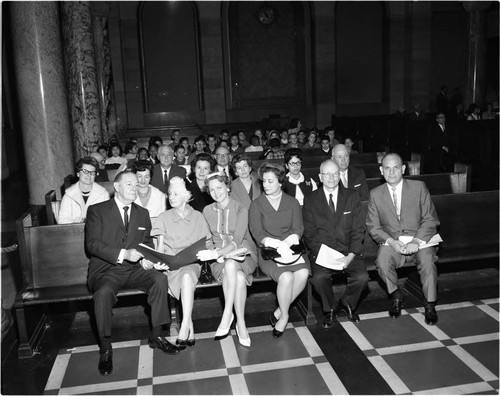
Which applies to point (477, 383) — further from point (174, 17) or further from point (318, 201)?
point (174, 17)

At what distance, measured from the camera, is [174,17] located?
15461 mm

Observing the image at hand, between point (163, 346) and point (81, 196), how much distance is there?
1776 mm

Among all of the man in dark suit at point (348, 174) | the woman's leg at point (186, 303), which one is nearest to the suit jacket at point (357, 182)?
the man in dark suit at point (348, 174)

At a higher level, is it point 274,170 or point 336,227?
point 274,170

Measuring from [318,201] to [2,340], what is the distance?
2992mm

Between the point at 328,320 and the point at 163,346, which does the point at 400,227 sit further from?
the point at 163,346

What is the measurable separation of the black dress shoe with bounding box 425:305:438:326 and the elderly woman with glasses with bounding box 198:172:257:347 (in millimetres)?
1592

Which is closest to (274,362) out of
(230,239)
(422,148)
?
(230,239)

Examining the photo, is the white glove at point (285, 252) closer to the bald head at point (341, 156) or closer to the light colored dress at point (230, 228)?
the light colored dress at point (230, 228)

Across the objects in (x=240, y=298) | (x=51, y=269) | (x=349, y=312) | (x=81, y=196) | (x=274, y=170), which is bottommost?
(x=349, y=312)

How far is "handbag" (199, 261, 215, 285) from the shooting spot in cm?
434

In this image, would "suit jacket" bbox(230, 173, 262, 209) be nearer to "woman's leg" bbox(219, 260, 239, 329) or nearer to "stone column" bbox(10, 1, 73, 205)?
"woman's leg" bbox(219, 260, 239, 329)

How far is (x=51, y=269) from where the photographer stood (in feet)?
14.2

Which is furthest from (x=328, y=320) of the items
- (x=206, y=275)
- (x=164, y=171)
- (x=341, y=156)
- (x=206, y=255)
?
(x=164, y=171)
